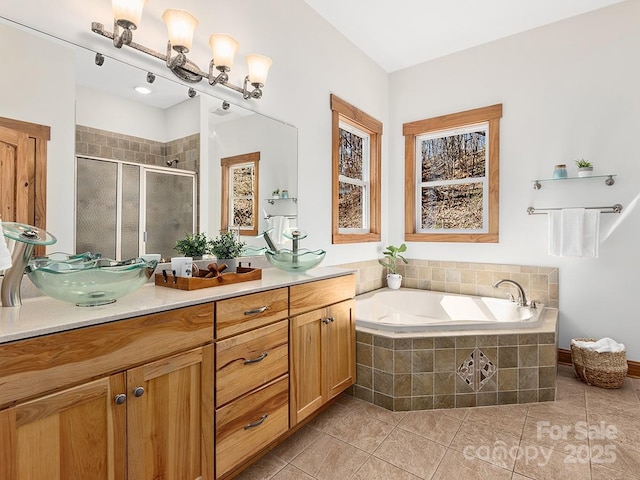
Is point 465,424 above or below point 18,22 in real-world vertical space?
below

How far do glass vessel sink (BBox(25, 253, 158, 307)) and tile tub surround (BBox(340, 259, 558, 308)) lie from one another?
2103 millimetres

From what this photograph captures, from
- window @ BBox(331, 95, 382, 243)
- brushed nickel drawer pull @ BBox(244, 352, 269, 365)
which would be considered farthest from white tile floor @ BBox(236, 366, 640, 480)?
window @ BBox(331, 95, 382, 243)

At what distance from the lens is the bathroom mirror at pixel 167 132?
156cm

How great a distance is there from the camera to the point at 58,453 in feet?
3.29

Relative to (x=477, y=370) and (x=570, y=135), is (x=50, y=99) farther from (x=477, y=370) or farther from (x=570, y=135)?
(x=570, y=135)

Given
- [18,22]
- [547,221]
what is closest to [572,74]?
[547,221]

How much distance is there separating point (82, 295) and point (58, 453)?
0.46 meters

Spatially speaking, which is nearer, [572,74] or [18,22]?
[18,22]

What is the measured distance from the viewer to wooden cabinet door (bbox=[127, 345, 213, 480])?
1.17 meters

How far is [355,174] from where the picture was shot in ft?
11.7

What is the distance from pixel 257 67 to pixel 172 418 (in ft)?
6.30

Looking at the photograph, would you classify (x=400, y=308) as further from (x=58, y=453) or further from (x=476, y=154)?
(x=58, y=453)

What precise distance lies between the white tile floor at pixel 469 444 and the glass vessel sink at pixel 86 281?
42.6 inches

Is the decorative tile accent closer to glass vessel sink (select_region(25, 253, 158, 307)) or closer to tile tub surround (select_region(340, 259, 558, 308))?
tile tub surround (select_region(340, 259, 558, 308))
